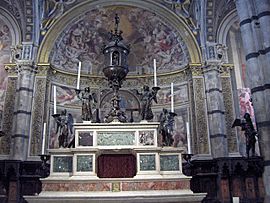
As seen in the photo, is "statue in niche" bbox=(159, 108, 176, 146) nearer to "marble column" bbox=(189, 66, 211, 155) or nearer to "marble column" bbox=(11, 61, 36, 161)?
"marble column" bbox=(189, 66, 211, 155)

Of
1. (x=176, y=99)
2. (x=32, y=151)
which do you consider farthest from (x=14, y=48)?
(x=176, y=99)

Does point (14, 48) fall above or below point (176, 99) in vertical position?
above

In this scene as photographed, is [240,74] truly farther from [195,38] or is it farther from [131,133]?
[131,133]

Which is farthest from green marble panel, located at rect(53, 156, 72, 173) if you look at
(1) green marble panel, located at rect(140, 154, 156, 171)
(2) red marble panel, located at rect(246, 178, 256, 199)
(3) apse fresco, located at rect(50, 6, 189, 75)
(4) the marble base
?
(3) apse fresco, located at rect(50, 6, 189, 75)

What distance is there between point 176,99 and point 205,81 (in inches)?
56.3

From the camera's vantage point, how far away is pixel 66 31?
532 inches

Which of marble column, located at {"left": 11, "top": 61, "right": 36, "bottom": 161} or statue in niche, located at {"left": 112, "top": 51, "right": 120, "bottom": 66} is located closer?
statue in niche, located at {"left": 112, "top": 51, "right": 120, "bottom": 66}

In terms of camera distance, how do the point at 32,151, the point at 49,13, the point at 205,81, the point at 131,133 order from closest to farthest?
the point at 131,133
the point at 32,151
the point at 205,81
the point at 49,13

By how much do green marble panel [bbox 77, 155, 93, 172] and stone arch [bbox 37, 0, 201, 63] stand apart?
23.3 feet

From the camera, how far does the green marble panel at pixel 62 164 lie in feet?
21.8

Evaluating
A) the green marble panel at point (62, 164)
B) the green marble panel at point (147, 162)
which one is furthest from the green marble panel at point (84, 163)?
the green marble panel at point (147, 162)

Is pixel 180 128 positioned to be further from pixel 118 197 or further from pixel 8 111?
pixel 118 197

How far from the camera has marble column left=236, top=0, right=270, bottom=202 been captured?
752cm

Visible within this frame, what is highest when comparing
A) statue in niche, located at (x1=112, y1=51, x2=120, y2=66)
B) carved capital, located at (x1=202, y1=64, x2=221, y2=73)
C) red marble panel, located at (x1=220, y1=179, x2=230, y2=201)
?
carved capital, located at (x1=202, y1=64, x2=221, y2=73)
